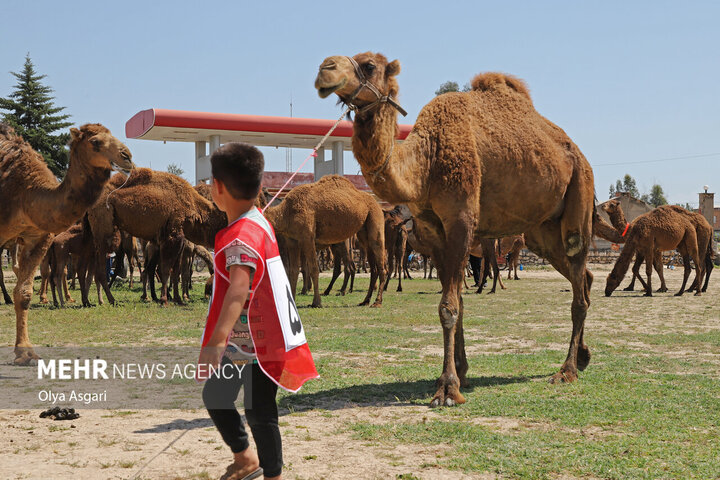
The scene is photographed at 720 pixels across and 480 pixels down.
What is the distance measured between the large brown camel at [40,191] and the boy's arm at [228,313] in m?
5.43

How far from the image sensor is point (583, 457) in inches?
167

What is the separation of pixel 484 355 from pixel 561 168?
8.57ft

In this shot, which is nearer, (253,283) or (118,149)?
(253,283)

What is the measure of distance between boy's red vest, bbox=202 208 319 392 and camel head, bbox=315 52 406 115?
2.55 metres

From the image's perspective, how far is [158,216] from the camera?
15.3 meters

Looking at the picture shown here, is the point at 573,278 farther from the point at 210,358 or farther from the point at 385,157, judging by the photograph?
the point at 210,358

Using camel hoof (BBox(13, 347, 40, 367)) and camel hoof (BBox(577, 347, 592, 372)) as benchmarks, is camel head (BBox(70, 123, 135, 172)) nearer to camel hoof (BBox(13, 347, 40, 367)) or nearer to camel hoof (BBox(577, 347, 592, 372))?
camel hoof (BBox(13, 347, 40, 367))

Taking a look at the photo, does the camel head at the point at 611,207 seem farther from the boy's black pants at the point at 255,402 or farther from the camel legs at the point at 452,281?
the boy's black pants at the point at 255,402

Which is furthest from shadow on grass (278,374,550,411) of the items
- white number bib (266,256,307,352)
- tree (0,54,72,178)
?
tree (0,54,72,178)

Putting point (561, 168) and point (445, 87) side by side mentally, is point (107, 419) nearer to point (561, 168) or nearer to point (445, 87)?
point (561, 168)

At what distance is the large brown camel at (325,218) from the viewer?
15.7m

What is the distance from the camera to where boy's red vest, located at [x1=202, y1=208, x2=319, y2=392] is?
3.14 meters

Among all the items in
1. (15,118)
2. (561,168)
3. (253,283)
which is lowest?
(253,283)

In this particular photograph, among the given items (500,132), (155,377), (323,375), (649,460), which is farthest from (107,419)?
(500,132)
